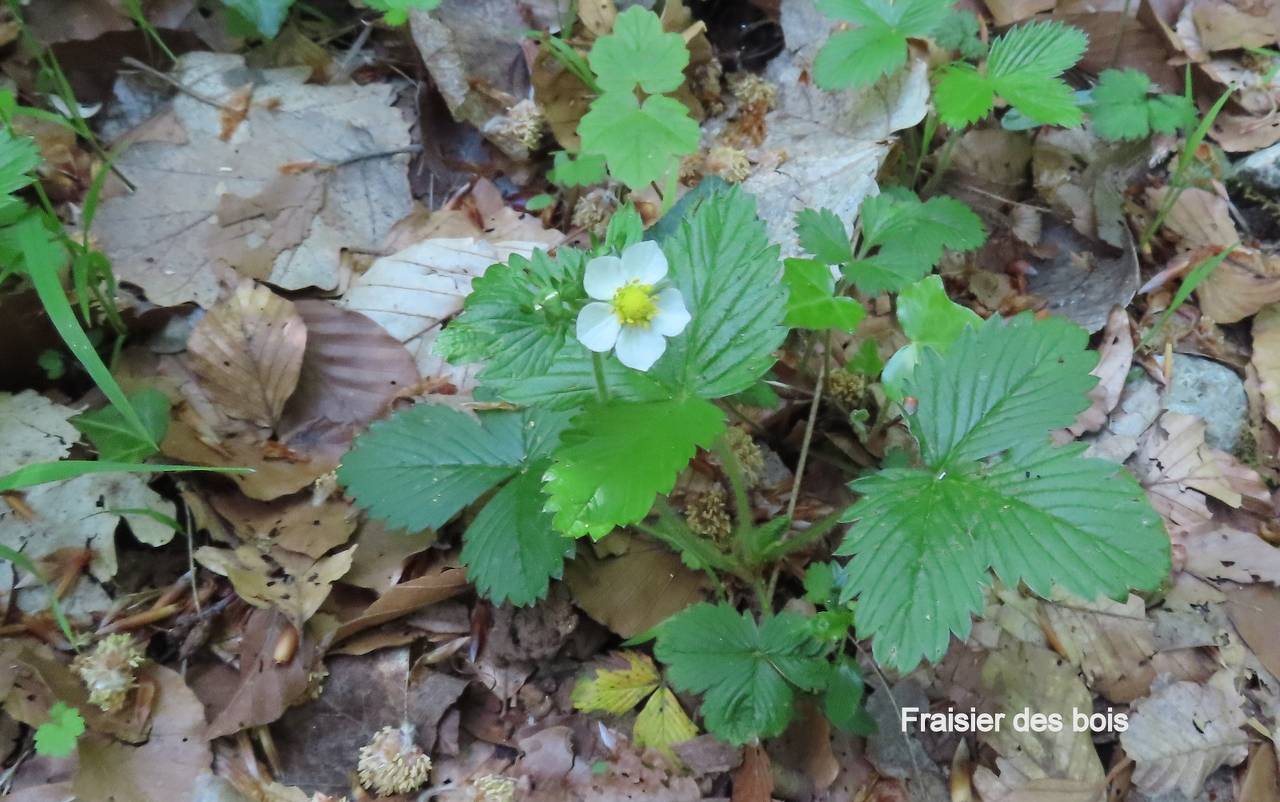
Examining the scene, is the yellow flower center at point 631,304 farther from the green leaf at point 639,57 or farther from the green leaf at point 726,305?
the green leaf at point 639,57

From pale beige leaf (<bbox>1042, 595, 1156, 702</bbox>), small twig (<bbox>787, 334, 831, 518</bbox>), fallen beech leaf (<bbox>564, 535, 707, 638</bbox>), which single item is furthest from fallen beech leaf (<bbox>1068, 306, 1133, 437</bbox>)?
fallen beech leaf (<bbox>564, 535, 707, 638</bbox>)

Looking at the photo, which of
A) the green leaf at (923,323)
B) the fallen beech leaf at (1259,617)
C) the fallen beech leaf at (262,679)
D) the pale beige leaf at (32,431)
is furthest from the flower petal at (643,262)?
the fallen beech leaf at (1259,617)

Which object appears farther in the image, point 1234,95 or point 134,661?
point 1234,95

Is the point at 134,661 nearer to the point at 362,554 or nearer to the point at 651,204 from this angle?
the point at 362,554

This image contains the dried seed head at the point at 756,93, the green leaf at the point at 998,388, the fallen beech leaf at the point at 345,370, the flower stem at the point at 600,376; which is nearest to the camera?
the flower stem at the point at 600,376

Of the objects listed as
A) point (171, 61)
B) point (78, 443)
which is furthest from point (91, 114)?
point (78, 443)

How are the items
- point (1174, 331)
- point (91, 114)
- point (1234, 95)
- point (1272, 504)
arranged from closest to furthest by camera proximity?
point (1272, 504)
point (1174, 331)
point (91, 114)
point (1234, 95)

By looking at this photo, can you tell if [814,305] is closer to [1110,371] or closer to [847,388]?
[847,388]

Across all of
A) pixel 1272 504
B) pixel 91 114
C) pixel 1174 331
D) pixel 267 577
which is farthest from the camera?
pixel 91 114
